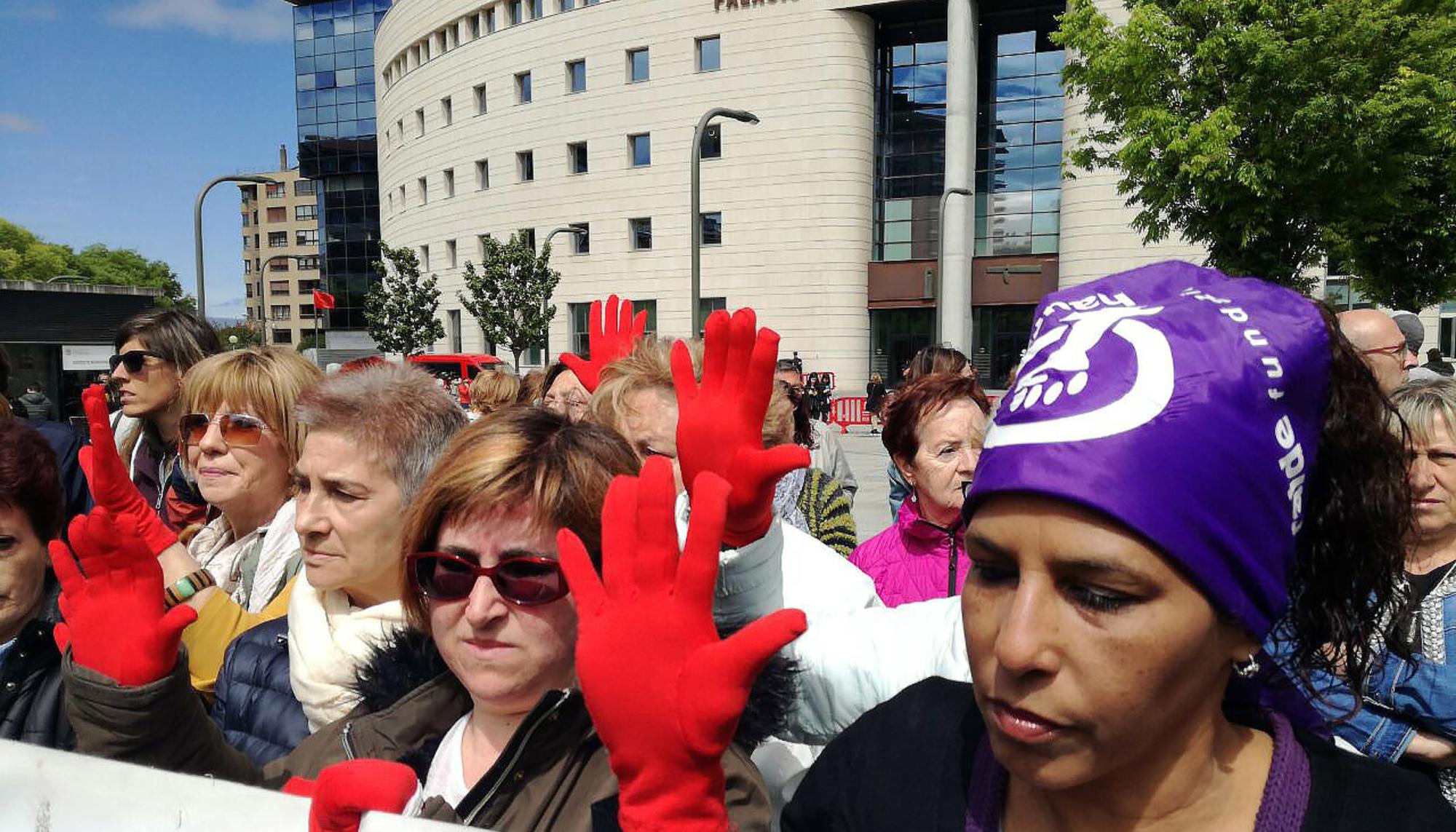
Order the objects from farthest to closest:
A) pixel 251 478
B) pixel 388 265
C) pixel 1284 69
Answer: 1. pixel 388 265
2. pixel 1284 69
3. pixel 251 478

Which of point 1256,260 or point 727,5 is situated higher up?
point 727,5

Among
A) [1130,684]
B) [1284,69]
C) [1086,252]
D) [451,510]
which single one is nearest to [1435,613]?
[1130,684]

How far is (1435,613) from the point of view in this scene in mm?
2148

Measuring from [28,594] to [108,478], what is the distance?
1.04ft

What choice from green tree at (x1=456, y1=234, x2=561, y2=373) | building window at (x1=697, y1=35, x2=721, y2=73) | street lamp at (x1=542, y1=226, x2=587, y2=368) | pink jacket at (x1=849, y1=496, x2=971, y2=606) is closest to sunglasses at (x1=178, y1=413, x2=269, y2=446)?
pink jacket at (x1=849, y1=496, x2=971, y2=606)

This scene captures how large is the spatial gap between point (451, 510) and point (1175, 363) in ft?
3.88

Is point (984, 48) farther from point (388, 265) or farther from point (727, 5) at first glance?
point (388, 265)

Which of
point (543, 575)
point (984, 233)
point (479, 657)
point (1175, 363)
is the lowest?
point (479, 657)

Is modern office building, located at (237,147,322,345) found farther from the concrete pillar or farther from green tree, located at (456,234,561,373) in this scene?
the concrete pillar

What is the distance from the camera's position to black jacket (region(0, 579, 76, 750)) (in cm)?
197

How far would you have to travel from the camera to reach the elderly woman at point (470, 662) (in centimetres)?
146

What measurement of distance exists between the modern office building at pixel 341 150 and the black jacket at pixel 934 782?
55985 mm

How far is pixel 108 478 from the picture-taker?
2188mm

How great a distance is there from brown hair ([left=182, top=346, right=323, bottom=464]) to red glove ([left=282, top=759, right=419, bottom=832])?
1.98 m
